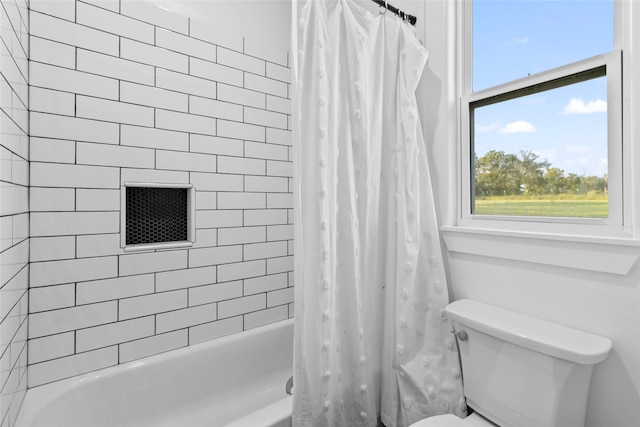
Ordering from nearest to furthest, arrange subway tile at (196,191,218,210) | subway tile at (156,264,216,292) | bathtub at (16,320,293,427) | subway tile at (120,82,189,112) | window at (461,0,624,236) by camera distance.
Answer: window at (461,0,624,236) < bathtub at (16,320,293,427) < subway tile at (120,82,189,112) < subway tile at (156,264,216,292) < subway tile at (196,191,218,210)

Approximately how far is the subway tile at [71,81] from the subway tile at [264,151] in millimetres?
691

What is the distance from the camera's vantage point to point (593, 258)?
3.22 ft

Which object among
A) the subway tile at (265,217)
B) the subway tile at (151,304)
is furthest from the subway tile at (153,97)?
the subway tile at (151,304)

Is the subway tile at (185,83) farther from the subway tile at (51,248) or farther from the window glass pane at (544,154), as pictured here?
the window glass pane at (544,154)

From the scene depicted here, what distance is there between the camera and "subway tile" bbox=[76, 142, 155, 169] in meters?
1.37

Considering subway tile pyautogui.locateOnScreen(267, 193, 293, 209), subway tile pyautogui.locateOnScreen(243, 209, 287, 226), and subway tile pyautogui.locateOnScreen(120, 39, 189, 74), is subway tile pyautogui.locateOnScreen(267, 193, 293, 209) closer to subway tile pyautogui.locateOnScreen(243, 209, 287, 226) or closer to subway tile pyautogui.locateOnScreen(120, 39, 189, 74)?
subway tile pyautogui.locateOnScreen(243, 209, 287, 226)

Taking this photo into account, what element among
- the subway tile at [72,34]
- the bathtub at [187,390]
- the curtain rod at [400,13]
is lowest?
the bathtub at [187,390]

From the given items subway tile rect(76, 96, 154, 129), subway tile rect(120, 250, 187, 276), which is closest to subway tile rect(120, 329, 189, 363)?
subway tile rect(120, 250, 187, 276)

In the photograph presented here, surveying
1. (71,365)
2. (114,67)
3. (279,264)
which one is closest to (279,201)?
(279,264)

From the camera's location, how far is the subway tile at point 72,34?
1.27 metres

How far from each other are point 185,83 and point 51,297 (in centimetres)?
117

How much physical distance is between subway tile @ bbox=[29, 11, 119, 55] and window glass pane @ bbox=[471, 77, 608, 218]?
5.62ft

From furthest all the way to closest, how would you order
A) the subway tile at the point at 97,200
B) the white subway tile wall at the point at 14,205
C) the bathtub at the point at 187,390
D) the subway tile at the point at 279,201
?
the subway tile at the point at 279,201 → the subway tile at the point at 97,200 → the bathtub at the point at 187,390 → the white subway tile wall at the point at 14,205

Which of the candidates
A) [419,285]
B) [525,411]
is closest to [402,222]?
[419,285]
